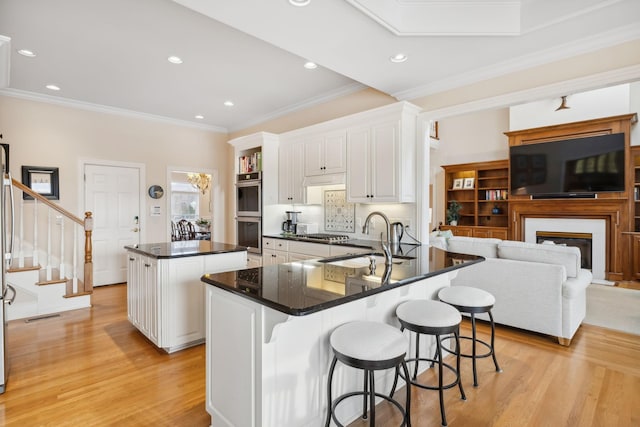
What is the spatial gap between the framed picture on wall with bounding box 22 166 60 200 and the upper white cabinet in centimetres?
440

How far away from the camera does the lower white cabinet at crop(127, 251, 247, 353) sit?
9.33 feet

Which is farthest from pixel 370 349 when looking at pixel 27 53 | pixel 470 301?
pixel 27 53

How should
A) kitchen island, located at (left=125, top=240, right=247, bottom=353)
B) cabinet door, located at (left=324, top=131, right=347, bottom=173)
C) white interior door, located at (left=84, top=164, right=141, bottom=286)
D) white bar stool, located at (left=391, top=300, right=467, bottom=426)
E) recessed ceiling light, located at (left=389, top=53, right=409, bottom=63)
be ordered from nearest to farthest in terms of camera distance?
white bar stool, located at (left=391, top=300, right=467, bottom=426) → kitchen island, located at (left=125, top=240, right=247, bottom=353) → recessed ceiling light, located at (left=389, top=53, right=409, bottom=63) → cabinet door, located at (left=324, top=131, right=347, bottom=173) → white interior door, located at (left=84, top=164, right=141, bottom=286)

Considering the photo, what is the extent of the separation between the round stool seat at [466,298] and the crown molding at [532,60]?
2147 mm

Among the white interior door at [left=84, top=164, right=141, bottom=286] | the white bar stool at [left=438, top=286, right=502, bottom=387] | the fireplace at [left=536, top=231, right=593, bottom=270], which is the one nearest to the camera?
the white bar stool at [left=438, top=286, right=502, bottom=387]

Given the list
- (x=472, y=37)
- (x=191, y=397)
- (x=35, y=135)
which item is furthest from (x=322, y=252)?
(x=35, y=135)

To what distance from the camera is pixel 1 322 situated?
7.66 ft

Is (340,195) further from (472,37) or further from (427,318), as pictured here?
(427,318)

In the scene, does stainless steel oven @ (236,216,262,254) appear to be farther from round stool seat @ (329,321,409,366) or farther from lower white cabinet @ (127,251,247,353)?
round stool seat @ (329,321,409,366)

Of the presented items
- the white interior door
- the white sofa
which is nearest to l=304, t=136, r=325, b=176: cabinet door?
the white sofa

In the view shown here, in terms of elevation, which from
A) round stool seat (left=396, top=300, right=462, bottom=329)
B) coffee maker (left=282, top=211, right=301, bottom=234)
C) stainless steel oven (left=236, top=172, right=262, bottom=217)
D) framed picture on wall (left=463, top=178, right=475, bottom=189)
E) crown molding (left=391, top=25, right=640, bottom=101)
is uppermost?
crown molding (left=391, top=25, right=640, bottom=101)

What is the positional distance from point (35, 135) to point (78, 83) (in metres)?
1.20

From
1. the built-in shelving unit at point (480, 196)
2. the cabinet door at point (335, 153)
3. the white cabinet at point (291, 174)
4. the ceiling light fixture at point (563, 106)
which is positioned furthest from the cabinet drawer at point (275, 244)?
the ceiling light fixture at point (563, 106)

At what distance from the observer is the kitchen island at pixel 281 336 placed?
1.55 metres
